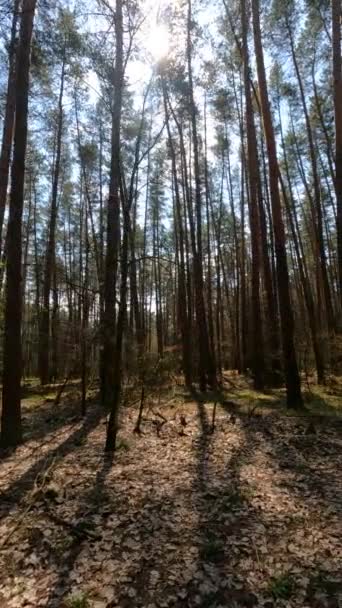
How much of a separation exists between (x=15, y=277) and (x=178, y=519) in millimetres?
4424

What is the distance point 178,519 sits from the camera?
3.86 metres

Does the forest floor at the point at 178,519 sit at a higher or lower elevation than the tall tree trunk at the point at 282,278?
lower

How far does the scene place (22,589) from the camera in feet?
9.69

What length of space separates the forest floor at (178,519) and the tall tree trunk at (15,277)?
56 cm

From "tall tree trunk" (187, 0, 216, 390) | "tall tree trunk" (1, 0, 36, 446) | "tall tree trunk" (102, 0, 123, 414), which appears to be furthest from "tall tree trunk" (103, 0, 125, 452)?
"tall tree trunk" (187, 0, 216, 390)

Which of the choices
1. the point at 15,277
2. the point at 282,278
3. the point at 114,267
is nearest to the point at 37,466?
the point at 15,277

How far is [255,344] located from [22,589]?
8123mm

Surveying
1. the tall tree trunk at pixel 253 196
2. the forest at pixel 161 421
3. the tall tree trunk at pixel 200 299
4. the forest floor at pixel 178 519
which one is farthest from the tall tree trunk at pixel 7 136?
the forest floor at pixel 178 519

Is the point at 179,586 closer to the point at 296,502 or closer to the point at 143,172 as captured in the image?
the point at 296,502

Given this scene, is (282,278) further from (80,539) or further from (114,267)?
(80,539)

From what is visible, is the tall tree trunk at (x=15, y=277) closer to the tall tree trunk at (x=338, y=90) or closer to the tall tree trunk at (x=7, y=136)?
the tall tree trunk at (x=7, y=136)

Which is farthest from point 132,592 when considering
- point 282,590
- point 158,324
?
point 158,324

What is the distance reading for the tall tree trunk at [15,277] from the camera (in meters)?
6.30

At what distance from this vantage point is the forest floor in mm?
2854
